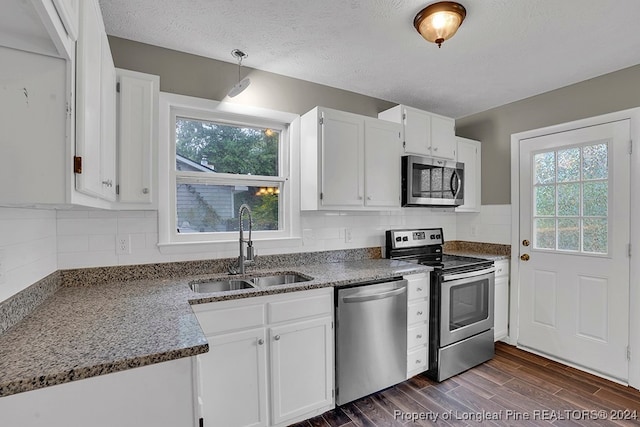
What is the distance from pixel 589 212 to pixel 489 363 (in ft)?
5.01

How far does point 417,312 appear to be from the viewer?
2.41 m

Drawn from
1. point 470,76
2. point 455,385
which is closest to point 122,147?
point 470,76

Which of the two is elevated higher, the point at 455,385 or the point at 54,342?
the point at 54,342

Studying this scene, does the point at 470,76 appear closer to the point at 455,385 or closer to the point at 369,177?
the point at 369,177

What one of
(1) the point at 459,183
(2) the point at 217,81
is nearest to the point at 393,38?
(2) the point at 217,81

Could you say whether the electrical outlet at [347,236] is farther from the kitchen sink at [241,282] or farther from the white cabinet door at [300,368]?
the white cabinet door at [300,368]

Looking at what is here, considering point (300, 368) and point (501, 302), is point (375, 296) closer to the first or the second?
point (300, 368)

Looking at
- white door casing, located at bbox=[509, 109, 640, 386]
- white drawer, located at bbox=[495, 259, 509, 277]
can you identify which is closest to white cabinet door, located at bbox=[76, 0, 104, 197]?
white drawer, located at bbox=[495, 259, 509, 277]

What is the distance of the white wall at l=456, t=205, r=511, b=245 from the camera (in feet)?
10.5

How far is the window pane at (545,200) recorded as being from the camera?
2.81m

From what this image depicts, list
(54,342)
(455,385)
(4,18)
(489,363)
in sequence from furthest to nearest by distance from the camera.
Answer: (489,363), (455,385), (54,342), (4,18)

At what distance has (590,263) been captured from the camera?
2578mm

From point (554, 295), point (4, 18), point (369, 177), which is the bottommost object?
point (554, 295)

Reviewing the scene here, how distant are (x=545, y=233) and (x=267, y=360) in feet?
8.84
